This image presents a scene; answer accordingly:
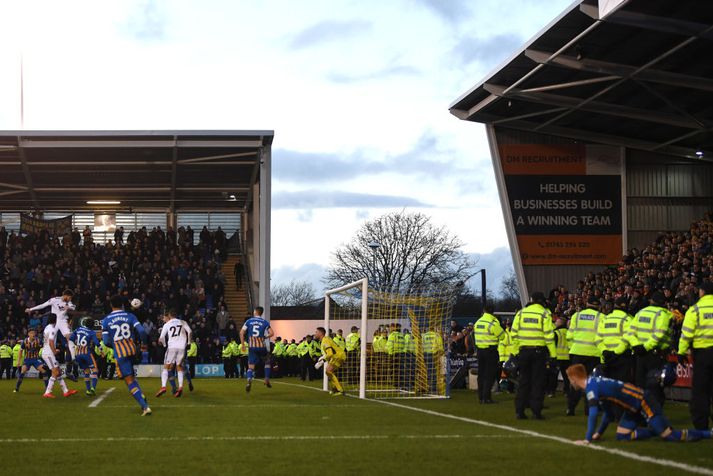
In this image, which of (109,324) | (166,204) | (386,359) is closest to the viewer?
(109,324)

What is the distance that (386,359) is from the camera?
26.2 m

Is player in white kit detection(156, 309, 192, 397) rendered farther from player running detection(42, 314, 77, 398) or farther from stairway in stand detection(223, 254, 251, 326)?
stairway in stand detection(223, 254, 251, 326)

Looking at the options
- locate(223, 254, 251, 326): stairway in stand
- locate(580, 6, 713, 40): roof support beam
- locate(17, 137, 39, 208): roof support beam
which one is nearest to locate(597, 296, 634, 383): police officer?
locate(580, 6, 713, 40): roof support beam

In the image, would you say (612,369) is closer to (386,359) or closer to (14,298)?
(386,359)

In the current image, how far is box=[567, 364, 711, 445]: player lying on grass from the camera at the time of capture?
1107 centimetres

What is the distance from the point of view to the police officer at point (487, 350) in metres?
19.9

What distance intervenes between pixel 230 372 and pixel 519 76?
16344 mm

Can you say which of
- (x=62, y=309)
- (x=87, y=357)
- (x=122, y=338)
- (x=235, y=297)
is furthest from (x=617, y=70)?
(x=235, y=297)

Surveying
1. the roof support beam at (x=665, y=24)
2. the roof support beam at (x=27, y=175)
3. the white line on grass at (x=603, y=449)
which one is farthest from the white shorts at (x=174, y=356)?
the roof support beam at (x=27, y=175)

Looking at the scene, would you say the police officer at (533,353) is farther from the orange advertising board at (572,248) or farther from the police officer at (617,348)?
the orange advertising board at (572,248)

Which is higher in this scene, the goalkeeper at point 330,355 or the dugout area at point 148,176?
the dugout area at point 148,176

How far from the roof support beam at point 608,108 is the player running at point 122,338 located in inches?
765

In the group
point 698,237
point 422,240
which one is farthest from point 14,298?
point 422,240

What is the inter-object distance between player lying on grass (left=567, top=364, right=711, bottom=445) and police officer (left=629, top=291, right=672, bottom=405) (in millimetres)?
2929
